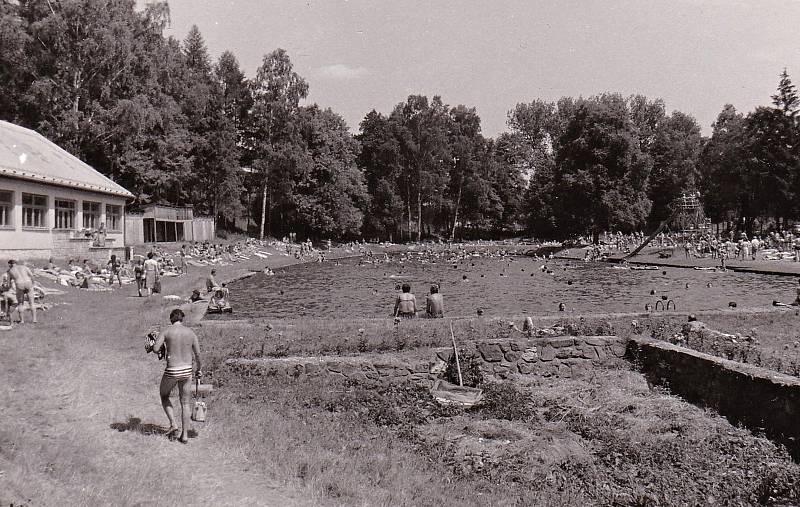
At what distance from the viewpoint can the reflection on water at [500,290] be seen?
26.2 meters

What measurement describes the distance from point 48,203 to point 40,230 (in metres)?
1.77

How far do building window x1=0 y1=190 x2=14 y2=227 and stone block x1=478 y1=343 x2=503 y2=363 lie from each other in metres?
26.9

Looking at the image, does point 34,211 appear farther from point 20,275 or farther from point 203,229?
point 203,229

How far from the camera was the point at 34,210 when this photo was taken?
1262 inches

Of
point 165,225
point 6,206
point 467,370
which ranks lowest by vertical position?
point 467,370

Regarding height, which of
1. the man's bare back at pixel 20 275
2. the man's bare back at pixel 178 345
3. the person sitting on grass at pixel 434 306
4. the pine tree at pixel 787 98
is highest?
the pine tree at pixel 787 98

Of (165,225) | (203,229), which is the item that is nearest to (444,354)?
(165,225)

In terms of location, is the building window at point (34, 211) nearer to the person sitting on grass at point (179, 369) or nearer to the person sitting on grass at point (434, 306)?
the person sitting on grass at point (434, 306)

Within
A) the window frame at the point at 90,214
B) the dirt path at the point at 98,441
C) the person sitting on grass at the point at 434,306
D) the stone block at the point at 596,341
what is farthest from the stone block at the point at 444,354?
the window frame at the point at 90,214

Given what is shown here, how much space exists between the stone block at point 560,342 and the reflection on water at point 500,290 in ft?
24.8

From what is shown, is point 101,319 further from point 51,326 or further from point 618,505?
point 618,505

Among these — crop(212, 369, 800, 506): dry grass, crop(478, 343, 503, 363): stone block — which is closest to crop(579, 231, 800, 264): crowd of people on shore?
crop(478, 343, 503, 363): stone block

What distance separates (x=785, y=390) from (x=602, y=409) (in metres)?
3.29

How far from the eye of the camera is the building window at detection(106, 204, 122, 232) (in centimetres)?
4116
